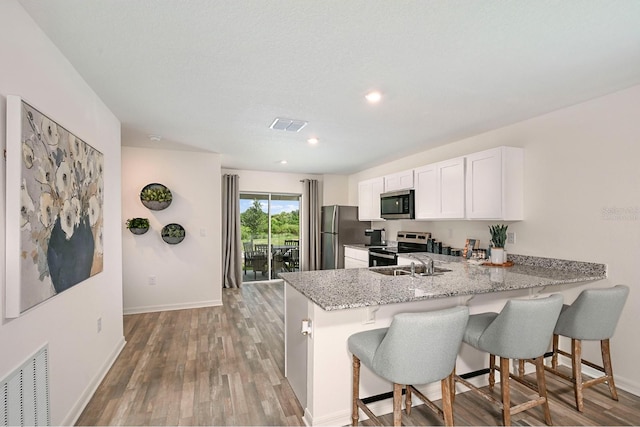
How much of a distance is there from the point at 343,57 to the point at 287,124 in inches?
56.7

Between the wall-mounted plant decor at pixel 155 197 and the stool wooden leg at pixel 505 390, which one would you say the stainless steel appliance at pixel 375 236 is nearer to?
the wall-mounted plant decor at pixel 155 197

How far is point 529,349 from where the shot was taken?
186 centimetres

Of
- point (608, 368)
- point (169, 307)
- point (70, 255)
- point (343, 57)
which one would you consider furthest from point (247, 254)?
point (608, 368)

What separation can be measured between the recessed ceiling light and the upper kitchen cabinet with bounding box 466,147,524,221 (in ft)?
4.91

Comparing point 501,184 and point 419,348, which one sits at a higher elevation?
point 501,184

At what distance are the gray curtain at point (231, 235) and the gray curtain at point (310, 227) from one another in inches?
55.9

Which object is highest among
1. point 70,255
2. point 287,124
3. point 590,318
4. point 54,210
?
point 287,124

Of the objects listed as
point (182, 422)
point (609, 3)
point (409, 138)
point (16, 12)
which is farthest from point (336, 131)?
point (182, 422)

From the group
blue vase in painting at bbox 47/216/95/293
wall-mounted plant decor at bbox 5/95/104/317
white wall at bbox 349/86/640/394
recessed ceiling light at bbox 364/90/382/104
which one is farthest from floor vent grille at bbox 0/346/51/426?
white wall at bbox 349/86/640/394

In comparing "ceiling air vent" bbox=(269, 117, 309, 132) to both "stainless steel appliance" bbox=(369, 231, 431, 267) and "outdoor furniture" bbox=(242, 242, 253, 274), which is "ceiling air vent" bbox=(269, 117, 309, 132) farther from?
"outdoor furniture" bbox=(242, 242, 253, 274)

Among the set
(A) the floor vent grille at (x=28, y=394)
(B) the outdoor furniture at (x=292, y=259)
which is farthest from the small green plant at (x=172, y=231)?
(A) the floor vent grille at (x=28, y=394)

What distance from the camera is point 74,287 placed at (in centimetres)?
215

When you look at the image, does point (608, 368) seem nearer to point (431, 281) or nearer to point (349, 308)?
point (431, 281)

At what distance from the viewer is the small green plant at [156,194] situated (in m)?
4.44
